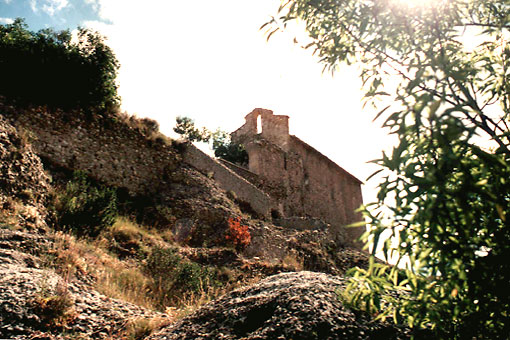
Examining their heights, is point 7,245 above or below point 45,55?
below

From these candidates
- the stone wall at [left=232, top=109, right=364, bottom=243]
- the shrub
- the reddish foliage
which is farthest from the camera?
the stone wall at [left=232, top=109, right=364, bottom=243]

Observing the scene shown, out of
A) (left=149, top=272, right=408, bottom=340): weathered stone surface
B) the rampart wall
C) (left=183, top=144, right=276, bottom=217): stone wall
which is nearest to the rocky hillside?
(left=149, top=272, right=408, bottom=340): weathered stone surface

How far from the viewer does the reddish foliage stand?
432 inches

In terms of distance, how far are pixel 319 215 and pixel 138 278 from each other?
16897 millimetres

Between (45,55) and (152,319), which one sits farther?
(45,55)

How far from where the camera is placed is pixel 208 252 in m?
9.41

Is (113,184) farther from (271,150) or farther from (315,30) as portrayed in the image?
(271,150)

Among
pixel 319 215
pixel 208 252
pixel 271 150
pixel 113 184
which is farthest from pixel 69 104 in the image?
pixel 319 215

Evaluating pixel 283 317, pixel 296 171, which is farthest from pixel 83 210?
pixel 296 171

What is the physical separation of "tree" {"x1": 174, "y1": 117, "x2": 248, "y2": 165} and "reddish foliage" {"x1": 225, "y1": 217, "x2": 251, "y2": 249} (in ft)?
31.2

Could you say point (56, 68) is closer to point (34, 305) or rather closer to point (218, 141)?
point (34, 305)

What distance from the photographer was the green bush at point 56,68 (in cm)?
961

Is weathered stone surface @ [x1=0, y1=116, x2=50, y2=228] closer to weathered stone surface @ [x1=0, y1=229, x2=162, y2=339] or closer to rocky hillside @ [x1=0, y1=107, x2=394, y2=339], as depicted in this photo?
rocky hillside @ [x1=0, y1=107, x2=394, y2=339]

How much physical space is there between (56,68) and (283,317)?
359 inches
